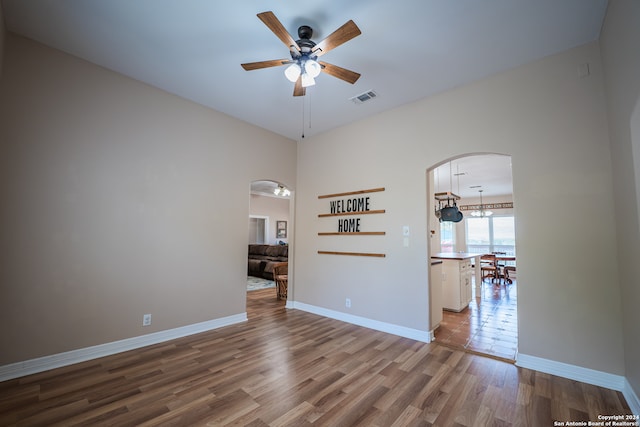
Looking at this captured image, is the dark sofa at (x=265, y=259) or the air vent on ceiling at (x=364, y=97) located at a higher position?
the air vent on ceiling at (x=364, y=97)

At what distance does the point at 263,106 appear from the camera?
Result: 393 centimetres

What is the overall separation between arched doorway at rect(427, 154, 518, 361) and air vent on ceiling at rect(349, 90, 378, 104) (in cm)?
127

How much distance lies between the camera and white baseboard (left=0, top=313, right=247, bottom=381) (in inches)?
99.3

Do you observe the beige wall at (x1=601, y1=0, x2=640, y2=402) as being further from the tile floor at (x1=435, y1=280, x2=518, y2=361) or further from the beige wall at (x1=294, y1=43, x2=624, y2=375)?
the tile floor at (x1=435, y1=280, x2=518, y2=361)

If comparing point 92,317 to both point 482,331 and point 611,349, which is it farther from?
point 611,349

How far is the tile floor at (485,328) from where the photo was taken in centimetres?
322

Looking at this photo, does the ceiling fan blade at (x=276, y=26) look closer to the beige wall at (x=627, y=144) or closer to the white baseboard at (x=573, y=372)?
the beige wall at (x=627, y=144)

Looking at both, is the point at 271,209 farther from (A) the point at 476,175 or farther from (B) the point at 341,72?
(B) the point at 341,72

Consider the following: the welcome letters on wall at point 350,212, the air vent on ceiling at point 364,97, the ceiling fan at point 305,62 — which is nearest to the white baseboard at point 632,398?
the welcome letters on wall at point 350,212

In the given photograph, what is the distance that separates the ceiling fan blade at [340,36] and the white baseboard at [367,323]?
3.34 m

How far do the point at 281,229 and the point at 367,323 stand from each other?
7814 millimetres

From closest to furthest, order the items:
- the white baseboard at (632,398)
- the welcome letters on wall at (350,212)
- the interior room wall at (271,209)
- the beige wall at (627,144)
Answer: the beige wall at (627,144) → the white baseboard at (632,398) → the welcome letters on wall at (350,212) → the interior room wall at (271,209)

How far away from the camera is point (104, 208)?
3.06 m

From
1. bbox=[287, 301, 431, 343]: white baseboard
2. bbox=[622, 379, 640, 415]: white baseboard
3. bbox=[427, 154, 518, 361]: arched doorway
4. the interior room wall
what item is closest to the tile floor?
bbox=[427, 154, 518, 361]: arched doorway
